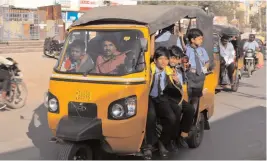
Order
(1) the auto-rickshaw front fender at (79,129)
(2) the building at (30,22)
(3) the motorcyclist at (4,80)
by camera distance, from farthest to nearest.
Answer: (2) the building at (30,22), (3) the motorcyclist at (4,80), (1) the auto-rickshaw front fender at (79,129)

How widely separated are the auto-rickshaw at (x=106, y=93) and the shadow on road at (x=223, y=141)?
107 cm

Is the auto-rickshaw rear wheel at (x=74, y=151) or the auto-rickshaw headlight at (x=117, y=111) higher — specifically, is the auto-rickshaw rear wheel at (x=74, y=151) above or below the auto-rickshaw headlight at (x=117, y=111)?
below

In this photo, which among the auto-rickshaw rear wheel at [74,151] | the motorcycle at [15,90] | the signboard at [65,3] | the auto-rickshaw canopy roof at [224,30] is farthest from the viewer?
the signboard at [65,3]

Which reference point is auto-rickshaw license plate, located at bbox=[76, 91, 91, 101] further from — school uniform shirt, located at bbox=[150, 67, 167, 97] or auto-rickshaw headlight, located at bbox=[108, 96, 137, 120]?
school uniform shirt, located at bbox=[150, 67, 167, 97]

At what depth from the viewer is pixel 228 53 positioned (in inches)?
458

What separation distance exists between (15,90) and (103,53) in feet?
15.5

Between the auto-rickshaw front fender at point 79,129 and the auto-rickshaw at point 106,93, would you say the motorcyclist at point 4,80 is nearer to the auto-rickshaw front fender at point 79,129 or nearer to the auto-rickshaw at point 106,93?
the auto-rickshaw at point 106,93

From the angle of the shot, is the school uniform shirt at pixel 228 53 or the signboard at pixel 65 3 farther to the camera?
the signboard at pixel 65 3

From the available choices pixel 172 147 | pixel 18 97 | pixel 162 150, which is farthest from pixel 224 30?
pixel 162 150

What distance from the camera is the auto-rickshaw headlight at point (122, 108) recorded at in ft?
15.0

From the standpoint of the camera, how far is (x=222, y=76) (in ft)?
38.5

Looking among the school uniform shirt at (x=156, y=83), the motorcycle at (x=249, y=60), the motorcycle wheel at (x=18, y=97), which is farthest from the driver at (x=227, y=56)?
the school uniform shirt at (x=156, y=83)

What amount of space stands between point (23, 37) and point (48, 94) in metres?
20.3

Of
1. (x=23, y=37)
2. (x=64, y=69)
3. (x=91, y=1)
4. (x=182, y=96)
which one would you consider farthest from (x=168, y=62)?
(x=91, y=1)
